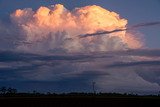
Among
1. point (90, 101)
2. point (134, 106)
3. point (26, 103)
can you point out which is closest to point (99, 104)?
point (90, 101)

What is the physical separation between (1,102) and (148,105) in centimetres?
5231

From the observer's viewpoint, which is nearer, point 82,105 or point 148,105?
point 82,105

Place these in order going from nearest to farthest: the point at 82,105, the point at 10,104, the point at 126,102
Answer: the point at 10,104 → the point at 82,105 → the point at 126,102

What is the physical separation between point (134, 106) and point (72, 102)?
2202 cm

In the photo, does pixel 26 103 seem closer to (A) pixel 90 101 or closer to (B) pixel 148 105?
(A) pixel 90 101

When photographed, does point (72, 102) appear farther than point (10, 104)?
Yes

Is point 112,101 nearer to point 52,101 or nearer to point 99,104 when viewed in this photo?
point 99,104

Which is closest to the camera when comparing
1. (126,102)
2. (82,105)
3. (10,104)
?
(10,104)

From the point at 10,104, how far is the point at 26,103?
19.5 feet

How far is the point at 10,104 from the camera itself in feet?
390

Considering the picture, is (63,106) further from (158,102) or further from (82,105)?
(158,102)

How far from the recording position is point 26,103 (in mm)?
123062

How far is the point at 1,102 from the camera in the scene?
4796 inches

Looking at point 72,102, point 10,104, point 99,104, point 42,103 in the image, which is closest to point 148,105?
point 99,104
